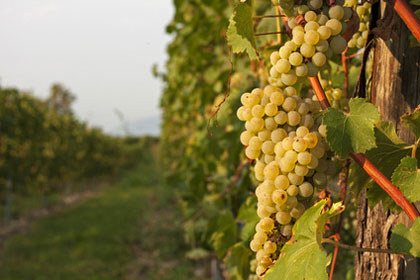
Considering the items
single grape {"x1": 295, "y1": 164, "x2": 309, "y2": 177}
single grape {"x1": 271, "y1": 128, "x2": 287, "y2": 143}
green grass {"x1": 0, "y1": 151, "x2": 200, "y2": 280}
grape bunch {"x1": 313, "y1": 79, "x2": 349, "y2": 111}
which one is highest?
grape bunch {"x1": 313, "y1": 79, "x2": 349, "y2": 111}

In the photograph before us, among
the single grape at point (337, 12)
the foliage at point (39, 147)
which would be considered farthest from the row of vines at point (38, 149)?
the single grape at point (337, 12)

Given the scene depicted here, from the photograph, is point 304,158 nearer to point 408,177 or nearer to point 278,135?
point 278,135

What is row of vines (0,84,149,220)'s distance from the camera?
1189 cm

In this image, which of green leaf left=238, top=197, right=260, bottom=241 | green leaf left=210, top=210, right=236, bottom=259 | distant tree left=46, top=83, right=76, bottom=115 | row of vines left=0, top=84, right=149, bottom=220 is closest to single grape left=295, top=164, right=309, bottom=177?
green leaf left=238, top=197, right=260, bottom=241

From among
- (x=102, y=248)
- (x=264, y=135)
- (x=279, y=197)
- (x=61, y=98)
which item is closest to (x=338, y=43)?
(x=264, y=135)

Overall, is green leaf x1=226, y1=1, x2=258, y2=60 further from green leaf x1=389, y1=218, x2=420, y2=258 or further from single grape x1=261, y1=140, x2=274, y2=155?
green leaf x1=389, y1=218, x2=420, y2=258

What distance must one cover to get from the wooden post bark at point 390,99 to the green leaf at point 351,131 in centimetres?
27

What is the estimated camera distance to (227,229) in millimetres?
1879

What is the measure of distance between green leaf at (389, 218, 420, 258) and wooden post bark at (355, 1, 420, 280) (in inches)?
6.6

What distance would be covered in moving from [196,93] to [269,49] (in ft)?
11.6

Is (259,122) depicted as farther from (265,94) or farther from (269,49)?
(269,49)

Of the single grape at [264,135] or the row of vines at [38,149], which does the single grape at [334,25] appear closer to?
the single grape at [264,135]

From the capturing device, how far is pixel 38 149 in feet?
46.3

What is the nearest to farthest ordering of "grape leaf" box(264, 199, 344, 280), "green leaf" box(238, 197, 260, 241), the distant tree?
"grape leaf" box(264, 199, 344, 280) < "green leaf" box(238, 197, 260, 241) < the distant tree
